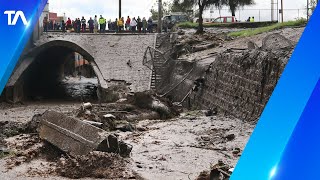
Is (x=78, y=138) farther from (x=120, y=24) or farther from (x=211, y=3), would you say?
(x=120, y=24)

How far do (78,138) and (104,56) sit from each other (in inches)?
693

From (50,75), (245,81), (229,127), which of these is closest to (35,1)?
(229,127)

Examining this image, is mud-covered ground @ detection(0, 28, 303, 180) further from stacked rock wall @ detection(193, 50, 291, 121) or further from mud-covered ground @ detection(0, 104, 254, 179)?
stacked rock wall @ detection(193, 50, 291, 121)

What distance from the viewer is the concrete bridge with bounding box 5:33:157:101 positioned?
25.8 m

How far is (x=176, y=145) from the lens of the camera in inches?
497

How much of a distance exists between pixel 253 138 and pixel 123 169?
27.6ft
